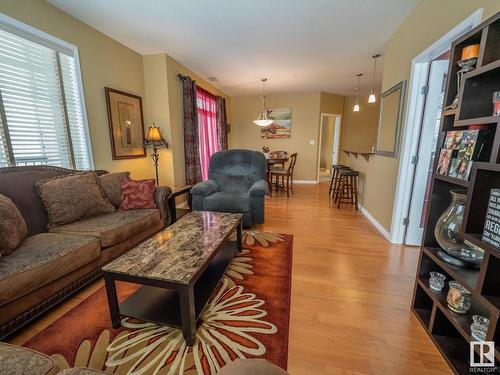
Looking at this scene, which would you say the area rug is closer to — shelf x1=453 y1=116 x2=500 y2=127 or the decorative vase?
the decorative vase

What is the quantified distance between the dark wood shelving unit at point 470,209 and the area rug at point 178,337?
35.4 inches

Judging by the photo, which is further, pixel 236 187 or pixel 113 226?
pixel 236 187

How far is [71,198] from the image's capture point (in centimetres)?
202

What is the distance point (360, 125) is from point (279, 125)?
266 centimetres

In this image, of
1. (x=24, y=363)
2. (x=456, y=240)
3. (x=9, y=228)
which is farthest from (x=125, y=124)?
(x=456, y=240)

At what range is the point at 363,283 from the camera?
1873mm

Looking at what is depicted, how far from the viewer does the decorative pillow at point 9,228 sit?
1.47 metres

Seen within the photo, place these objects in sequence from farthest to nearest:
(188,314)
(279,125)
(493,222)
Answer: (279,125) < (188,314) < (493,222)

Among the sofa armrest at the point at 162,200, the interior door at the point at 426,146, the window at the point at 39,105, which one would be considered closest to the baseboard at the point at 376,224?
the interior door at the point at 426,146

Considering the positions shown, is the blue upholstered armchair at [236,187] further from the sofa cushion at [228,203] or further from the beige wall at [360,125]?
the beige wall at [360,125]

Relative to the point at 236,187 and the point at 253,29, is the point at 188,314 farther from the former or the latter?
the point at 253,29

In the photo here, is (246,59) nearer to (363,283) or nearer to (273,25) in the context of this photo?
(273,25)

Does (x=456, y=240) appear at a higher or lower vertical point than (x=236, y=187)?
higher

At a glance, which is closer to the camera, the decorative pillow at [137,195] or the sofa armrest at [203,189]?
the decorative pillow at [137,195]
